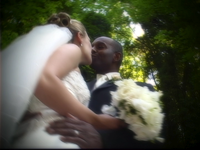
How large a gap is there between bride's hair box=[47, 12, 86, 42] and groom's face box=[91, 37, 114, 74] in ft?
0.26

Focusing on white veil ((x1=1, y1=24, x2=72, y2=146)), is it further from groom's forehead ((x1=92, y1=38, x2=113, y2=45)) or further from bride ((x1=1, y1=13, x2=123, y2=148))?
groom's forehead ((x1=92, y1=38, x2=113, y2=45))

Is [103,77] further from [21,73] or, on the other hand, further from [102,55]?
[21,73]

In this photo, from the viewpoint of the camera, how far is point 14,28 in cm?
96

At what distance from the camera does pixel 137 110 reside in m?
0.79

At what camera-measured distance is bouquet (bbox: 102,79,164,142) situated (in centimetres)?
79

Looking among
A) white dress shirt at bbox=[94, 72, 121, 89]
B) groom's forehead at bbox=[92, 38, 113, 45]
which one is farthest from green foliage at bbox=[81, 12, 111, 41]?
white dress shirt at bbox=[94, 72, 121, 89]

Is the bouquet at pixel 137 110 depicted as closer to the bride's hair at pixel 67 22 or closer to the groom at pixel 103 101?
the groom at pixel 103 101

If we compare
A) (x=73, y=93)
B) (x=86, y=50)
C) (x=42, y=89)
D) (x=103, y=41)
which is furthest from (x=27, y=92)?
(x=103, y=41)

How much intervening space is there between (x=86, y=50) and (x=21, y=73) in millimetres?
267

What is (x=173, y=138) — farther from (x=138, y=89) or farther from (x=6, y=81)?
(x=6, y=81)

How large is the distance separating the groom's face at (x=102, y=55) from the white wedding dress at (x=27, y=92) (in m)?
0.17

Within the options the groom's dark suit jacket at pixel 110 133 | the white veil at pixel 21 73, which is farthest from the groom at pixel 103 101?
the white veil at pixel 21 73

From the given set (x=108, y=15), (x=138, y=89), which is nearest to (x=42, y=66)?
(x=138, y=89)

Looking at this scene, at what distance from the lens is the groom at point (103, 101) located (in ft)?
2.54
